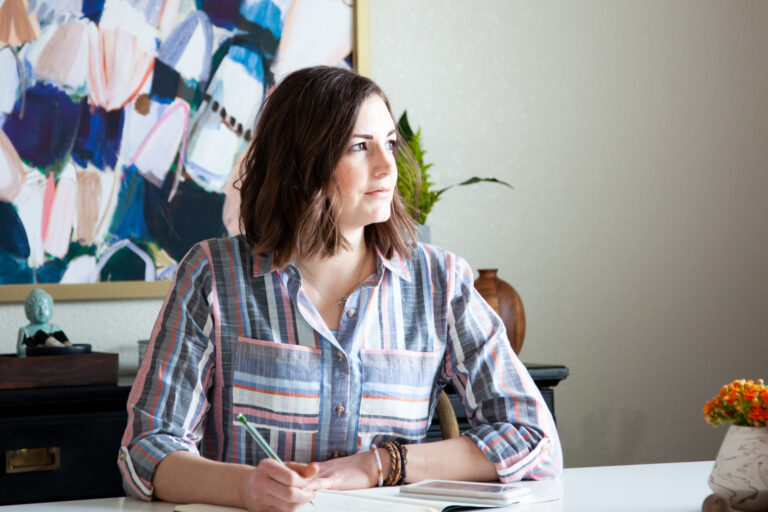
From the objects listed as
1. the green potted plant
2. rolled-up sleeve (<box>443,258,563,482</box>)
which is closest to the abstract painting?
the green potted plant

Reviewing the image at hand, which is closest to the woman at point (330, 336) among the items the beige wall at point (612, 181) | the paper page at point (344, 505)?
the paper page at point (344, 505)

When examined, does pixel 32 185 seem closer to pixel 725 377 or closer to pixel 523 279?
pixel 523 279

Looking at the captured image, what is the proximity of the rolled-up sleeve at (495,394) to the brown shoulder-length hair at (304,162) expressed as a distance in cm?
16

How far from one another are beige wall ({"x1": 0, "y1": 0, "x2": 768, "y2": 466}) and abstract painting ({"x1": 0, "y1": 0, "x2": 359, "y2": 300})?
408mm

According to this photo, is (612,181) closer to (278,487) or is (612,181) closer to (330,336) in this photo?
(330,336)

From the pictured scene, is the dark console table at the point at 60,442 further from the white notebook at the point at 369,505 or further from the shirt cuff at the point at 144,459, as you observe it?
the white notebook at the point at 369,505

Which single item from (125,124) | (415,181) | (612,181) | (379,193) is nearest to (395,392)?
(379,193)

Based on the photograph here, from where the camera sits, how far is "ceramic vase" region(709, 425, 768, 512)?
1.05m

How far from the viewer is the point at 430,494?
1212 mm

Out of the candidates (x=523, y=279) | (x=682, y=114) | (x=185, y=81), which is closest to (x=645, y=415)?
(x=523, y=279)

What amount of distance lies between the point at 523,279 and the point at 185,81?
3.70 feet

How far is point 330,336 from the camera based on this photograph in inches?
57.6

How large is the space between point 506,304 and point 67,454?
3.55ft

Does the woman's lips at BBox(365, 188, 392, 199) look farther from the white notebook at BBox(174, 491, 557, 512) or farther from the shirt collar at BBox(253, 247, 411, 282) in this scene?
the white notebook at BBox(174, 491, 557, 512)
